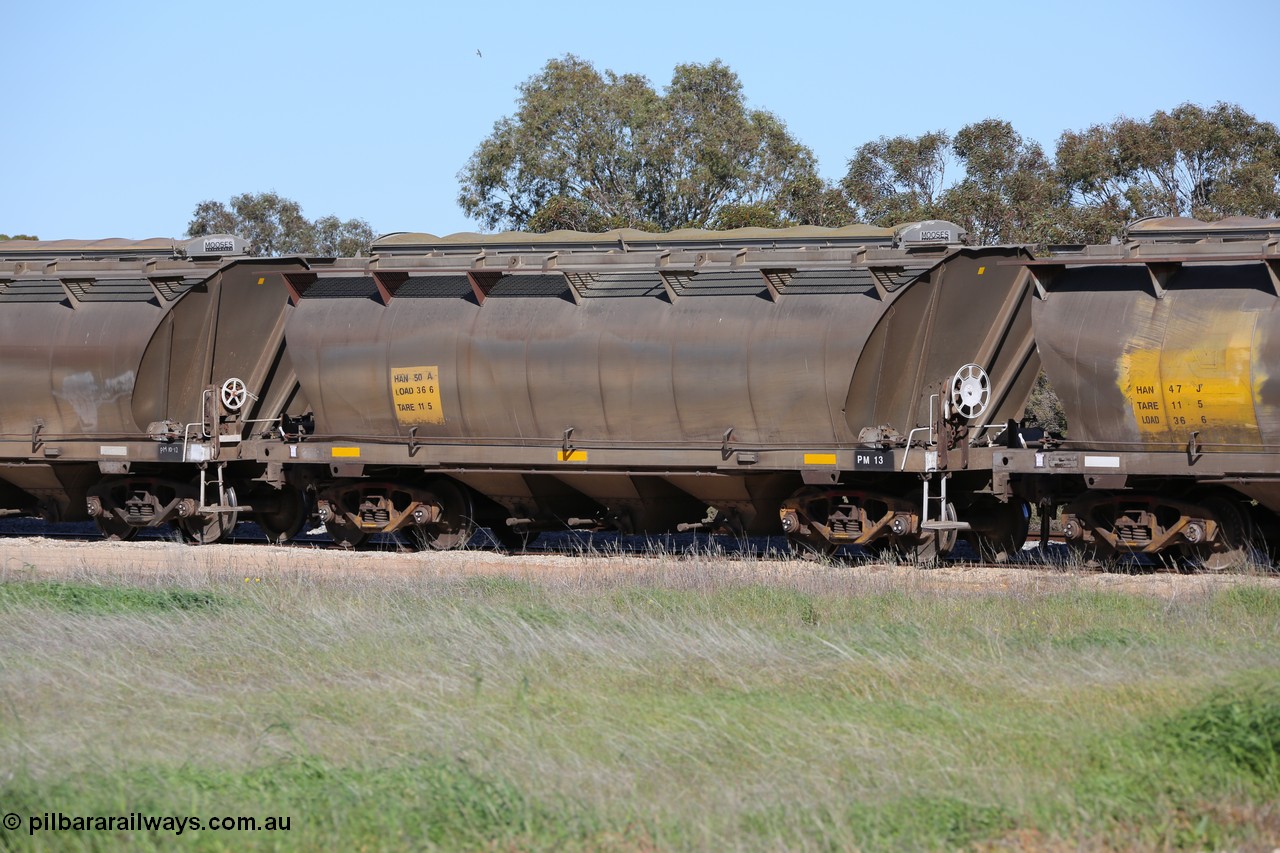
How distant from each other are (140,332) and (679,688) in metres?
13.4

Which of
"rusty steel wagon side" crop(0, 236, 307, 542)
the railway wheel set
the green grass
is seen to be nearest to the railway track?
the railway wheel set

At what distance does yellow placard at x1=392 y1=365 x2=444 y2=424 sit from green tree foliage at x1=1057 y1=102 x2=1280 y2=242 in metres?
19.8

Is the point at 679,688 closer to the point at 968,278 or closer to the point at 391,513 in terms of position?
the point at 968,278

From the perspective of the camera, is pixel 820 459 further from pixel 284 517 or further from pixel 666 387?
pixel 284 517

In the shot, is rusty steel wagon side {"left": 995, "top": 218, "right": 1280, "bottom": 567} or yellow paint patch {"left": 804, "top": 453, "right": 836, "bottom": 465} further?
yellow paint patch {"left": 804, "top": 453, "right": 836, "bottom": 465}

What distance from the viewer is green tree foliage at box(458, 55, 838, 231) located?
3984cm

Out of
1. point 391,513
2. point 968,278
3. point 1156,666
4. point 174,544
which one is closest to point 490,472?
point 391,513

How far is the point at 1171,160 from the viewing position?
3447 cm

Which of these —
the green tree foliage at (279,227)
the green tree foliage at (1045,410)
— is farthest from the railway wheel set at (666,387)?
the green tree foliage at (279,227)

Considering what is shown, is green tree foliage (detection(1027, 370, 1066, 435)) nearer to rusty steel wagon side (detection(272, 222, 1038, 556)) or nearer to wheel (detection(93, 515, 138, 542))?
rusty steel wagon side (detection(272, 222, 1038, 556))

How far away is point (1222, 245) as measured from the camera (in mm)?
15078

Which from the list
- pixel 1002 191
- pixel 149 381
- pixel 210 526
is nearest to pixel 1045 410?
pixel 1002 191

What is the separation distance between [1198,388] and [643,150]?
88.4 ft

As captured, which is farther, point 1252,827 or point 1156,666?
point 1156,666
